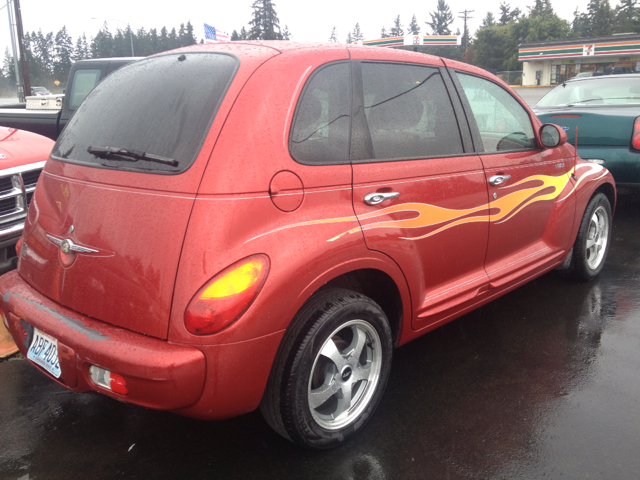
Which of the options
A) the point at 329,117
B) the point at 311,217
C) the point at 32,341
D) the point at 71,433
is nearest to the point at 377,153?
the point at 329,117

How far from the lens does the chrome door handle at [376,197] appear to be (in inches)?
97.3

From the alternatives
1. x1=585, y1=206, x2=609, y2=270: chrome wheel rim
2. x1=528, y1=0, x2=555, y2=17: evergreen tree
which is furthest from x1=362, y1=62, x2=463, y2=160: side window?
x1=528, y1=0, x2=555, y2=17: evergreen tree

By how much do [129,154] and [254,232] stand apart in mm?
682

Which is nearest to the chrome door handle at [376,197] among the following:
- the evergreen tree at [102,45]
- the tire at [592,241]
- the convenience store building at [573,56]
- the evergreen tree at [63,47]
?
the tire at [592,241]

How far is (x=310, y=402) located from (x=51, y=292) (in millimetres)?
1225

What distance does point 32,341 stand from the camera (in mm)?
2406

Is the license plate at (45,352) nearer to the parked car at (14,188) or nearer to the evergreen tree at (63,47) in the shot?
the parked car at (14,188)

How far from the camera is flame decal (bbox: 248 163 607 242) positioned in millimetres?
2500

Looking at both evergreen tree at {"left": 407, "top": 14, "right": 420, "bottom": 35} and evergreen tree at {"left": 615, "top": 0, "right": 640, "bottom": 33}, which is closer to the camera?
evergreen tree at {"left": 615, "top": 0, "right": 640, "bottom": 33}

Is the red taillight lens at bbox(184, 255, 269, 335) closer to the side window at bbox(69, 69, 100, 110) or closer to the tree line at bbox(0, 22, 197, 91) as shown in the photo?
the side window at bbox(69, 69, 100, 110)

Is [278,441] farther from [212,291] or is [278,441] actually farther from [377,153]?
[377,153]

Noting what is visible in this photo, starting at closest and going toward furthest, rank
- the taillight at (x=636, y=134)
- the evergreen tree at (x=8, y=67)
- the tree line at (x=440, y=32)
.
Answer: the taillight at (x=636, y=134) < the tree line at (x=440, y=32) < the evergreen tree at (x=8, y=67)

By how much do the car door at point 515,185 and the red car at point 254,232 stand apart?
17cm

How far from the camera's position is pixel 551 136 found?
12.0 feet
